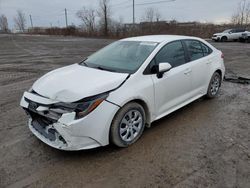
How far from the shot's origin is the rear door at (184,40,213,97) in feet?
14.3

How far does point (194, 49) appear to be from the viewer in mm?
4602

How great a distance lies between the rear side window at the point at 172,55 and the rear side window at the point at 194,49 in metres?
0.25

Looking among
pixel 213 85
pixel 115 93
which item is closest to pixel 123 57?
pixel 115 93

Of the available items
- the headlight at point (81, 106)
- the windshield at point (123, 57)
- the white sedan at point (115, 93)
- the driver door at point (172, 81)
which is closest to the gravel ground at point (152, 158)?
the white sedan at point (115, 93)

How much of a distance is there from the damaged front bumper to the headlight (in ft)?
0.15

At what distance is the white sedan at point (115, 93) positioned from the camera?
278cm

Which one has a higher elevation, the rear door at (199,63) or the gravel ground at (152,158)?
the rear door at (199,63)

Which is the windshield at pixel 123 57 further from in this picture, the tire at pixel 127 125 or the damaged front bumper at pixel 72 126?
the damaged front bumper at pixel 72 126

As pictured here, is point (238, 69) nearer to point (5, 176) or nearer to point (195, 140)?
point (195, 140)

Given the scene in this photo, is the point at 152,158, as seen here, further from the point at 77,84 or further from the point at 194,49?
the point at 194,49

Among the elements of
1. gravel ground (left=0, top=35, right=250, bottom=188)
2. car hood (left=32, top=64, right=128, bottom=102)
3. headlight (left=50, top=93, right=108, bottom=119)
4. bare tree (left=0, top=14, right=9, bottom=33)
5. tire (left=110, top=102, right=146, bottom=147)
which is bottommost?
gravel ground (left=0, top=35, right=250, bottom=188)

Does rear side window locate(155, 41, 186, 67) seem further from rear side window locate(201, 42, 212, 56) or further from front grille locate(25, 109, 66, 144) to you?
front grille locate(25, 109, 66, 144)

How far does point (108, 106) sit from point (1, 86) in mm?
4986

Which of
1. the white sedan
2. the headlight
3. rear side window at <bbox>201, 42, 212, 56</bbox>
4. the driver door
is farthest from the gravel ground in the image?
rear side window at <bbox>201, 42, 212, 56</bbox>
